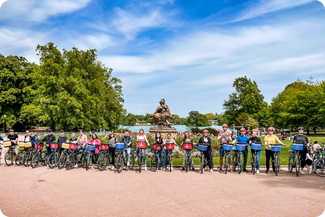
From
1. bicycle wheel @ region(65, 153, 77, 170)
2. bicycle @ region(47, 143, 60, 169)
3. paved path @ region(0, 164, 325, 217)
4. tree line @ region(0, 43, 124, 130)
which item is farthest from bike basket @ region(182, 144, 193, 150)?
tree line @ region(0, 43, 124, 130)

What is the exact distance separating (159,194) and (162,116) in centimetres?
1774

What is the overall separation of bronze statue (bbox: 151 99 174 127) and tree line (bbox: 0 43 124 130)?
51.5 ft

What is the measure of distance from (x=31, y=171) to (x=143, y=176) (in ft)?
16.9

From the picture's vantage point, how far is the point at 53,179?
10938 millimetres

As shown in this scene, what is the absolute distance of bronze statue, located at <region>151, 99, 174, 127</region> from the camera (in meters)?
26.1

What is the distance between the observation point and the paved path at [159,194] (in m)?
6.85

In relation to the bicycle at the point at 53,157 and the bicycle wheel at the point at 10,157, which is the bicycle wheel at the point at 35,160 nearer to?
the bicycle at the point at 53,157

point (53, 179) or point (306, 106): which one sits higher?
point (306, 106)

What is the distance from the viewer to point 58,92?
133ft

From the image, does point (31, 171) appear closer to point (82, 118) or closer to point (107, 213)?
point (107, 213)

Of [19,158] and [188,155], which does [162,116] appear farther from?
[19,158]

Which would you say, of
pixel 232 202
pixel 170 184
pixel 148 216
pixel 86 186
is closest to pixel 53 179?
pixel 86 186

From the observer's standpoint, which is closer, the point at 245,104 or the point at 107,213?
the point at 107,213

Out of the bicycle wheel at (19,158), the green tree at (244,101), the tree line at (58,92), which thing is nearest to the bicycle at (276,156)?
the bicycle wheel at (19,158)
